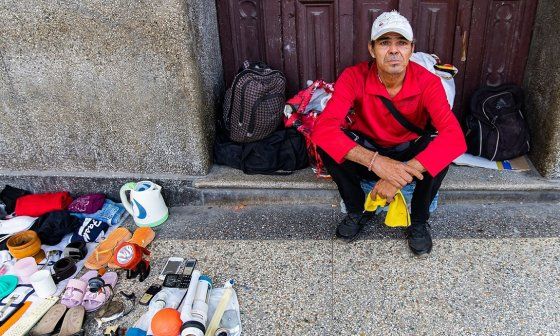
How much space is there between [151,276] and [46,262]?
80 centimetres

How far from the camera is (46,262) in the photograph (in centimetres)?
304

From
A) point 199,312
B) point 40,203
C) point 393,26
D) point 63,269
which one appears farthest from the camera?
point 40,203

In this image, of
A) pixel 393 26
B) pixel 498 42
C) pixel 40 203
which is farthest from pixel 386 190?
pixel 40 203

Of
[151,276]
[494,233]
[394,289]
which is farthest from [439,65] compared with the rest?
[151,276]

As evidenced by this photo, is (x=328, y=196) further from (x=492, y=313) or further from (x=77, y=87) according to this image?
(x=77, y=87)

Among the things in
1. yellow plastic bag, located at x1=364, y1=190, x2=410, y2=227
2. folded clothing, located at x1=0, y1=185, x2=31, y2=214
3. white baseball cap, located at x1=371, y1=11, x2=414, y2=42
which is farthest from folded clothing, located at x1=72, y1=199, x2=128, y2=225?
white baseball cap, located at x1=371, y1=11, x2=414, y2=42

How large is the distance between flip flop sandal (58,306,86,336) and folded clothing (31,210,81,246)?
0.82 metres

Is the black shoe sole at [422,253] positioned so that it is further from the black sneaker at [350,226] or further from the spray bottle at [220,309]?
the spray bottle at [220,309]

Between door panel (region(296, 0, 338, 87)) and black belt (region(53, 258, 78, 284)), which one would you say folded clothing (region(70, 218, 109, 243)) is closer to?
black belt (region(53, 258, 78, 284))

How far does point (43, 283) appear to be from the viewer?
2.66 meters

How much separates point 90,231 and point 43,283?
24.1 inches

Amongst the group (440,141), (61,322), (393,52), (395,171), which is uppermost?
(393,52)

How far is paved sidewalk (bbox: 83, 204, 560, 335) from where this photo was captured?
2410 mm

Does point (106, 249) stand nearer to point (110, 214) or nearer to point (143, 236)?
point (143, 236)
